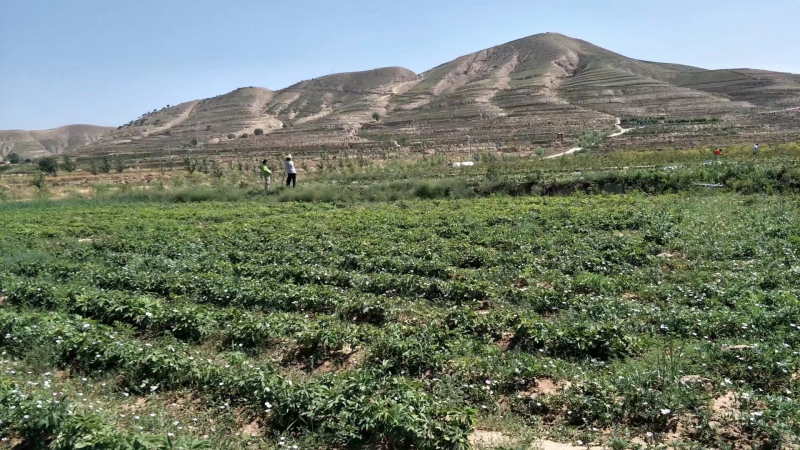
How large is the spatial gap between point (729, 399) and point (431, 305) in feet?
15.2

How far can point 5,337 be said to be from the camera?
7512mm

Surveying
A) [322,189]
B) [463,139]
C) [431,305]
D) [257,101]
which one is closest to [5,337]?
[431,305]

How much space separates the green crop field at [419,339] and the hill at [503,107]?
42115 millimetres

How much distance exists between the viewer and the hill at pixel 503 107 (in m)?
68.9

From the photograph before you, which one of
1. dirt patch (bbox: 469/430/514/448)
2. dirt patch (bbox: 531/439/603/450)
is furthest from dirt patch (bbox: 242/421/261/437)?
dirt patch (bbox: 531/439/603/450)

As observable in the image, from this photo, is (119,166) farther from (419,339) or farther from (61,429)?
(419,339)

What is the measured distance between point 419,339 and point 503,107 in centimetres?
9887

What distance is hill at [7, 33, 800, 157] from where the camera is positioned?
226 ft

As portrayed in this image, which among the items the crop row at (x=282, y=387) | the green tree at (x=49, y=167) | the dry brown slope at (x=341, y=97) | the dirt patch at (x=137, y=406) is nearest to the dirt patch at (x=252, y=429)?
the crop row at (x=282, y=387)

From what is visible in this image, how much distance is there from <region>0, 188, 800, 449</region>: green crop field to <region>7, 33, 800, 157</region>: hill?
42.1m

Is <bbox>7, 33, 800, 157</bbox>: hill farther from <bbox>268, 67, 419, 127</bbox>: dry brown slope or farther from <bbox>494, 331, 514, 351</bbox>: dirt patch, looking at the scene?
<bbox>494, 331, 514, 351</bbox>: dirt patch

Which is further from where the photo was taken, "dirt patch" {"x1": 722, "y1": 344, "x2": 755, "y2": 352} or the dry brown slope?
the dry brown slope

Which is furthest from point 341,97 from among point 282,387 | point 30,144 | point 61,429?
point 61,429

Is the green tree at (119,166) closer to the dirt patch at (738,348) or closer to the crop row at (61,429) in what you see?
the crop row at (61,429)
